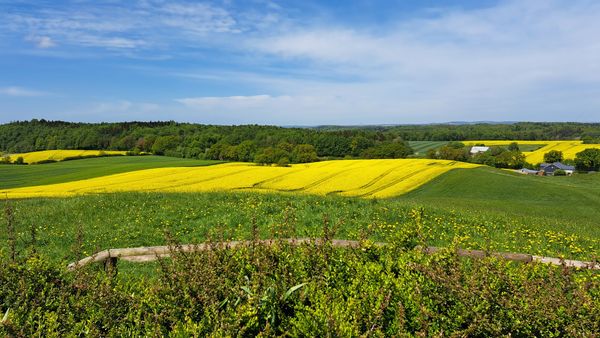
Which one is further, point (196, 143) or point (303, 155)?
point (196, 143)

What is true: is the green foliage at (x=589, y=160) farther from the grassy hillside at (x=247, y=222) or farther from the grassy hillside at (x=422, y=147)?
the grassy hillside at (x=247, y=222)

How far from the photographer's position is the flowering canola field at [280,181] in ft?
106

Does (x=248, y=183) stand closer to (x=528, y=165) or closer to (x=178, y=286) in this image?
(x=178, y=286)

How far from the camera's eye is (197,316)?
3408mm

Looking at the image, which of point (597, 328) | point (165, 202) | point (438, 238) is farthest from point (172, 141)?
point (597, 328)

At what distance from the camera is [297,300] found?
12.1 ft

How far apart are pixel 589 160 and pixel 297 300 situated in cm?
9219

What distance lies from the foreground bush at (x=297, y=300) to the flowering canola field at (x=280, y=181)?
85.4 ft

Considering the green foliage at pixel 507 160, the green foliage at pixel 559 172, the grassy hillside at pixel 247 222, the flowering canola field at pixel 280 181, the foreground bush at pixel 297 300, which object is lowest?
the green foliage at pixel 559 172

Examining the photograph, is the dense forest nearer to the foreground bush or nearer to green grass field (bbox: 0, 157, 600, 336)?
green grass field (bbox: 0, 157, 600, 336)

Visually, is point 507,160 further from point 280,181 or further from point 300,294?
point 300,294

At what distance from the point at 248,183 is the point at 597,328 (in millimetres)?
32903

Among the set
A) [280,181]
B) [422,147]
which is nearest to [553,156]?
[422,147]

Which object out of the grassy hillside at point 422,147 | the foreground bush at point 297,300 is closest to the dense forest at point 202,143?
the grassy hillside at point 422,147
